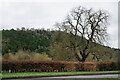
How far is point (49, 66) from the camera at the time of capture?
37.0m

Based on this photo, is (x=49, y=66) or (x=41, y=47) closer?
(x=49, y=66)

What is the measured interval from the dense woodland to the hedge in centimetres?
442

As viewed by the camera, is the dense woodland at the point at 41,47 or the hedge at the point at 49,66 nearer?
the hedge at the point at 49,66

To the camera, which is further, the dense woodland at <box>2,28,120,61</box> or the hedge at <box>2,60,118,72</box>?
the dense woodland at <box>2,28,120,61</box>

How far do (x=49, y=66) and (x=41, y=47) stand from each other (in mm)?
33987

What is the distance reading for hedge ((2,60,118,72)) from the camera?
1344 inches

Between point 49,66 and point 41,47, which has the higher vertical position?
point 41,47

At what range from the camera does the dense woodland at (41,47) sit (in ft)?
149

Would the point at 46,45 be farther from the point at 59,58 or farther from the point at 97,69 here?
the point at 97,69

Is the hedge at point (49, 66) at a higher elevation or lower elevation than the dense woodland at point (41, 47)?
Answer: lower

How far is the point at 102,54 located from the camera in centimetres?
4547

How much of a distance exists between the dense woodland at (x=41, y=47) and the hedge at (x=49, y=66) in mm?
4415

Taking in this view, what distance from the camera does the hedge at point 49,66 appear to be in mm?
34125

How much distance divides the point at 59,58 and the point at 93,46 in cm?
645
